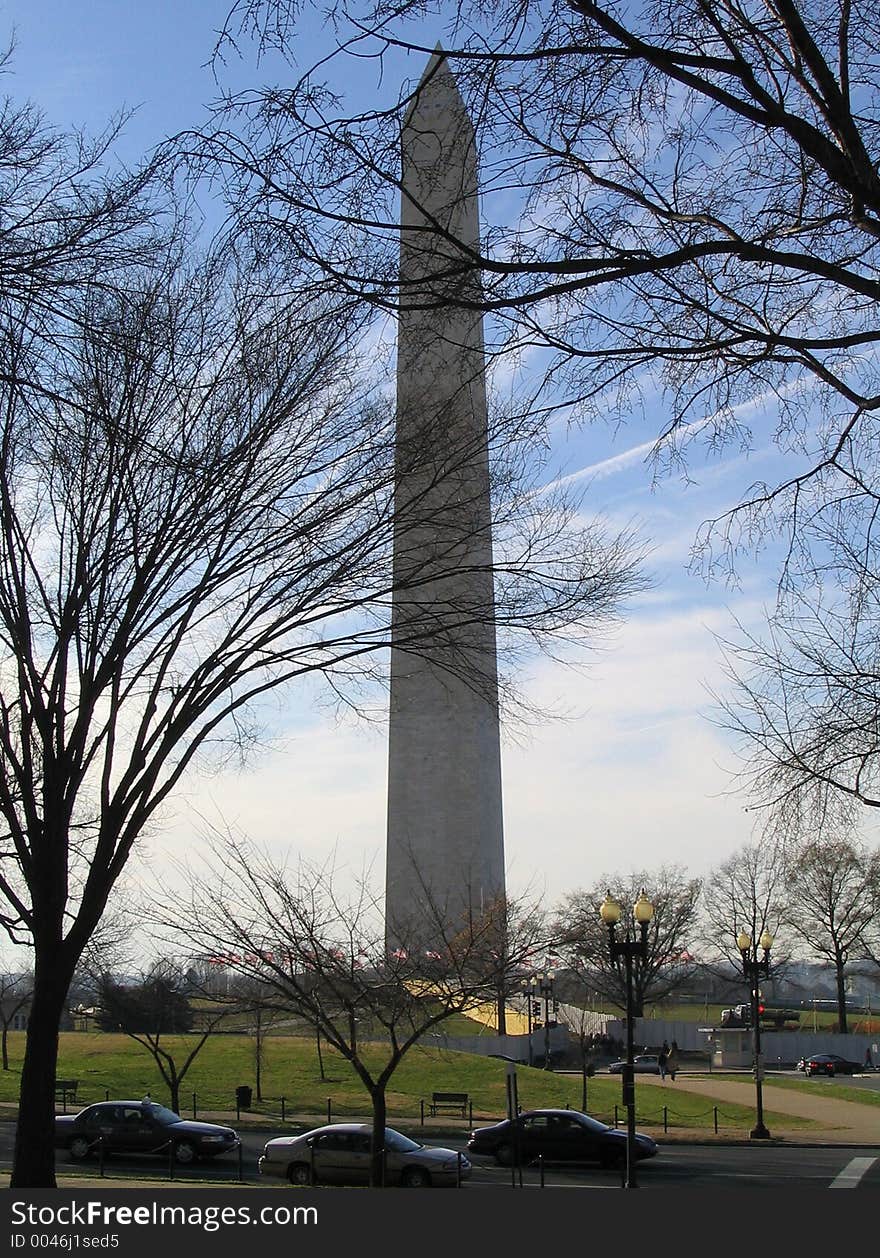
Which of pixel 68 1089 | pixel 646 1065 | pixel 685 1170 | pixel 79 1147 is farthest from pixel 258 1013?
pixel 646 1065

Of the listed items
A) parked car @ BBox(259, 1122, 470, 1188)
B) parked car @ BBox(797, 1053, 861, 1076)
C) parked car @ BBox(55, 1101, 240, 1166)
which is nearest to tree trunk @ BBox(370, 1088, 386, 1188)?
parked car @ BBox(259, 1122, 470, 1188)

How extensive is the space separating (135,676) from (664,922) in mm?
64812

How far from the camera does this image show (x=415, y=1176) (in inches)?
790

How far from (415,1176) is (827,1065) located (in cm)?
4359

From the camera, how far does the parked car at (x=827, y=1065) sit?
58.3 m

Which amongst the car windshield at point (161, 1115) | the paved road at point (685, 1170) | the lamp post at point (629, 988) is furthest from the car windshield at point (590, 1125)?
the car windshield at point (161, 1115)

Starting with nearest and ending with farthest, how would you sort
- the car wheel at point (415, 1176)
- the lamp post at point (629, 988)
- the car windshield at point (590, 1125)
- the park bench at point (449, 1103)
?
the lamp post at point (629, 988), the car wheel at point (415, 1176), the car windshield at point (590, 1125), the park bench at point (449, 1103)

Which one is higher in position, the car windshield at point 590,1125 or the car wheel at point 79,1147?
the car windshield at point 590,1125

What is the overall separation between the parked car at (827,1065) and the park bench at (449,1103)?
97.5 feet

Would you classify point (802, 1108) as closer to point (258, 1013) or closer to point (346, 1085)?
point (346, 1085)

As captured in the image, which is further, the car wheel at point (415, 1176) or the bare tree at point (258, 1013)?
the bare tree at point (258, 1013)

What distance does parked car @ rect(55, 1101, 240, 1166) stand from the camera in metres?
23.8

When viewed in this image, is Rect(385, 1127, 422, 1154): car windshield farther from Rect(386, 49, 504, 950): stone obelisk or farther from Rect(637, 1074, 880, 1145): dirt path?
Rect(637, 1074, 880, 1145): dirt path

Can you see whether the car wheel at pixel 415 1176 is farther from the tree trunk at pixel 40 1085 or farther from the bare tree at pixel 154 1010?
the bare tree at pixel 154 1010
